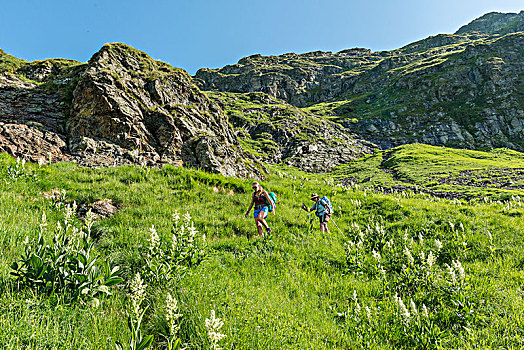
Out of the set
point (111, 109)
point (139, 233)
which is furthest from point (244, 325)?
point (111, 109)

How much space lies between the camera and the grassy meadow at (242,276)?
9.96ft

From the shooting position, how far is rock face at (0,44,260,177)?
1288 centimetres

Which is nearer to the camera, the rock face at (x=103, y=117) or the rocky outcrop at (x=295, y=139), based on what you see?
the rock face at (x=103, y=117)

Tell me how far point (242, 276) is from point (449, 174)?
54.6m

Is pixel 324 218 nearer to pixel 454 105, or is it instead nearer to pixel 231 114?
pixel 231 114

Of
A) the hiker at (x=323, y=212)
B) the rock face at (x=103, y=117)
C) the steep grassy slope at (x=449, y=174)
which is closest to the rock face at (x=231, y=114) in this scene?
the rock face at (x=103, y=117)

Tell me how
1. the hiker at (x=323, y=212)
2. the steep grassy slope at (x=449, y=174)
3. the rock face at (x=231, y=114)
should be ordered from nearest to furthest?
the hiker at (x=323, y=212)
the rock face at (x=231, y=114)
the steep grassy slope at (x=449, y=174)

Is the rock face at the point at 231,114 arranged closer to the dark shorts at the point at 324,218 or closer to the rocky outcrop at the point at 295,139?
the rocky outcrop at the point at 295,139

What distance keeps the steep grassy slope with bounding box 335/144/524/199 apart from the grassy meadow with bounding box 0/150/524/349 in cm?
2106

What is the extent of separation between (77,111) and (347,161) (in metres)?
80.0


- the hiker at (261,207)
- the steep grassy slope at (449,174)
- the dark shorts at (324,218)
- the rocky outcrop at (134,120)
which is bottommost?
the steep grassy slope at (449,174)

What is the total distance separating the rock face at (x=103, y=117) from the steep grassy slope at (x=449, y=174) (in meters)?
28.1

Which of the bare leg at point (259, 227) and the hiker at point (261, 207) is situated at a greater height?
the hiker at point (261, 207)

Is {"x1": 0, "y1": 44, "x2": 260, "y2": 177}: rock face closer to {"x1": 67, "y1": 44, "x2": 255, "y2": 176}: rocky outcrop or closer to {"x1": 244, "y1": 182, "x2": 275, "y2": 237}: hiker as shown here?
{"x1": 67, "y1": 44, "x2": 255, "y2": 176}: rocky outcrop
